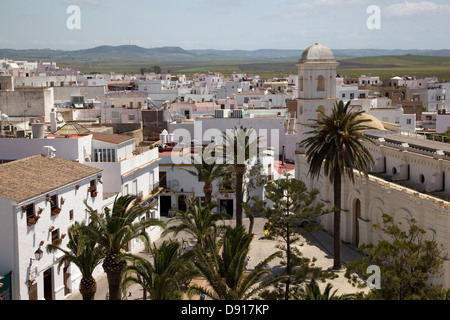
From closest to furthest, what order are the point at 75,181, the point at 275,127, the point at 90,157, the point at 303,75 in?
the point at 75,181, the point at 90,157, the point at 303,75, the point at 275,127

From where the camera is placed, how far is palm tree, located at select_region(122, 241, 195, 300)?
21.8 m

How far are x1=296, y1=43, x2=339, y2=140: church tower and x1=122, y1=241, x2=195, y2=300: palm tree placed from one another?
2888cm

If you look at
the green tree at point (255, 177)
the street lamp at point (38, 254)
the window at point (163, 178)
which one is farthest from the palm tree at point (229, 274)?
the window at point (163, 178)

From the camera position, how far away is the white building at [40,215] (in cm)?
2677

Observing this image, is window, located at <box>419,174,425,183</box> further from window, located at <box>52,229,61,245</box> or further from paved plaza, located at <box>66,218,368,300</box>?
window, located at <box>52,229,61,245</box>


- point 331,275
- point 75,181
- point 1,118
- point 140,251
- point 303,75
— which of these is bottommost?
point 140,251

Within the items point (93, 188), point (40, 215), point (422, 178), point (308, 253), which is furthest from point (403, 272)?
point (422, 178)

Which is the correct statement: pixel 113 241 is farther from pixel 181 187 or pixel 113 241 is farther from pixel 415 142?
pixel 181 187

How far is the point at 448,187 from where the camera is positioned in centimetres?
3659

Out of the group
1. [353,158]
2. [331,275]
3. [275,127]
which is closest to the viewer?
[331,275]
